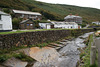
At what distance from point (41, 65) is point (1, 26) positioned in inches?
622

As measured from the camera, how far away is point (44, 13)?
6912cm

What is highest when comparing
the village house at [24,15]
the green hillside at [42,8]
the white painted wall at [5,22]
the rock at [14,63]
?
the green hillside at [42,8]

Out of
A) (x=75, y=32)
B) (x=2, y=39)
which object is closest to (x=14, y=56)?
(x=2, y=39)

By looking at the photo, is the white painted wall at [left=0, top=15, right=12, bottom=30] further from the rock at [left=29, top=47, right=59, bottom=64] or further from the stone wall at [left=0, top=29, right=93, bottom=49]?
the rock at [left=29, top=47, right=59, bottom=64]

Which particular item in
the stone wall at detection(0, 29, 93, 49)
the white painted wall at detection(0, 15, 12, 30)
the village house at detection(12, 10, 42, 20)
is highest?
the village house at detection(12, 10, 42, 20)

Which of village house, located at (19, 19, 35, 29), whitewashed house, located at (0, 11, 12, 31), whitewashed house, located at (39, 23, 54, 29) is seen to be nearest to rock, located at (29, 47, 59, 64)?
whitewashed house, located at (0, 11, 12, 31)

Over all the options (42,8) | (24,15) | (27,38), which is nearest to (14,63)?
(27,38)

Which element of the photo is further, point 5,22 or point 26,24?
point 26,24

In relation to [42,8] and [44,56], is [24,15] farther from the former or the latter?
[42,8]

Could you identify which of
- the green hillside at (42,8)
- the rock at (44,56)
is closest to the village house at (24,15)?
the green hillside at (42,8)

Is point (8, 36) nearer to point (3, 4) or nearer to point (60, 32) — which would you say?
point (60, 32)

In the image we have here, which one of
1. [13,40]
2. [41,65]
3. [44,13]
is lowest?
[41,65]

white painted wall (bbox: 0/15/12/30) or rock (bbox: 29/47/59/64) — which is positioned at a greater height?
white painted wall (bbox: 0/15/12/30)

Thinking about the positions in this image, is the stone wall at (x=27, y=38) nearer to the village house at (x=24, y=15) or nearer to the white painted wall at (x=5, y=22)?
the white painted wall at (x=5, y=22)
